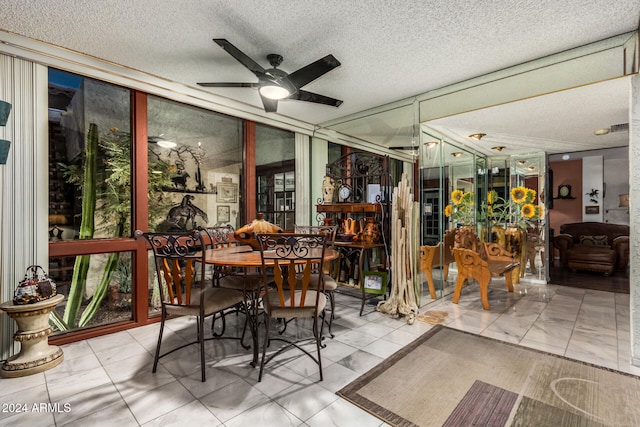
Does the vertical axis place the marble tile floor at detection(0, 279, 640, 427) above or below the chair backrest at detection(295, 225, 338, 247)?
below

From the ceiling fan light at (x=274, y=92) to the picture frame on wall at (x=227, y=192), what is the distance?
1.58 metres

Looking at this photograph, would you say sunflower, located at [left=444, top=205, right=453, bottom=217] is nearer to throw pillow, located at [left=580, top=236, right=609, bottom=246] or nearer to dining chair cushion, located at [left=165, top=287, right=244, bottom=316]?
dining chair cushion, located at [left=165, top=287, right=244, bottom=316]

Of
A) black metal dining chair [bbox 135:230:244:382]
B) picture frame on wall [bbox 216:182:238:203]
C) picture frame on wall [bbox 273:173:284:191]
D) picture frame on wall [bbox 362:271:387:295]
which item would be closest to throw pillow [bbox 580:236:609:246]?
picture frame on wall [bbox 362:271:387:295]

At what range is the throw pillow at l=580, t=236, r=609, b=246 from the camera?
5.59 m

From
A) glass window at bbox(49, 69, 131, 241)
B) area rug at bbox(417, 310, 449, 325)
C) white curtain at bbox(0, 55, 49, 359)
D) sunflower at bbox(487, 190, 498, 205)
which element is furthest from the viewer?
A: sunflower at bbox(487, 190, 498, 205)

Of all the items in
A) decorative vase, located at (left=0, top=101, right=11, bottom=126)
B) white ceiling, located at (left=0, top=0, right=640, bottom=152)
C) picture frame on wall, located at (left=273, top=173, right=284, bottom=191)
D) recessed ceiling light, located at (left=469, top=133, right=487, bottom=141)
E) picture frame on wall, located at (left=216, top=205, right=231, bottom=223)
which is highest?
white ceiling, located at (left=0, top=0, right=640, bottom=152)

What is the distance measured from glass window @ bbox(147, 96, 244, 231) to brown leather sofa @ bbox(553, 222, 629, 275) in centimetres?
608

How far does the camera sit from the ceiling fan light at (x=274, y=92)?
2535 millimetres

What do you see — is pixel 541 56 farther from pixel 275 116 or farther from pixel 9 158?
pixel 9 158

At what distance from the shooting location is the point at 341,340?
2.67 m

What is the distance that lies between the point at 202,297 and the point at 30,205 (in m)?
1.77

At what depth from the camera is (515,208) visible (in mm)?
4840

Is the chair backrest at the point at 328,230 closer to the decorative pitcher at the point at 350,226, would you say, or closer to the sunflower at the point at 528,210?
the decorative pitcher at the point at 350,226

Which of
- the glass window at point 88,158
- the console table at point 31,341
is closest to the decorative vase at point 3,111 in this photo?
the glass window at point 88,158
